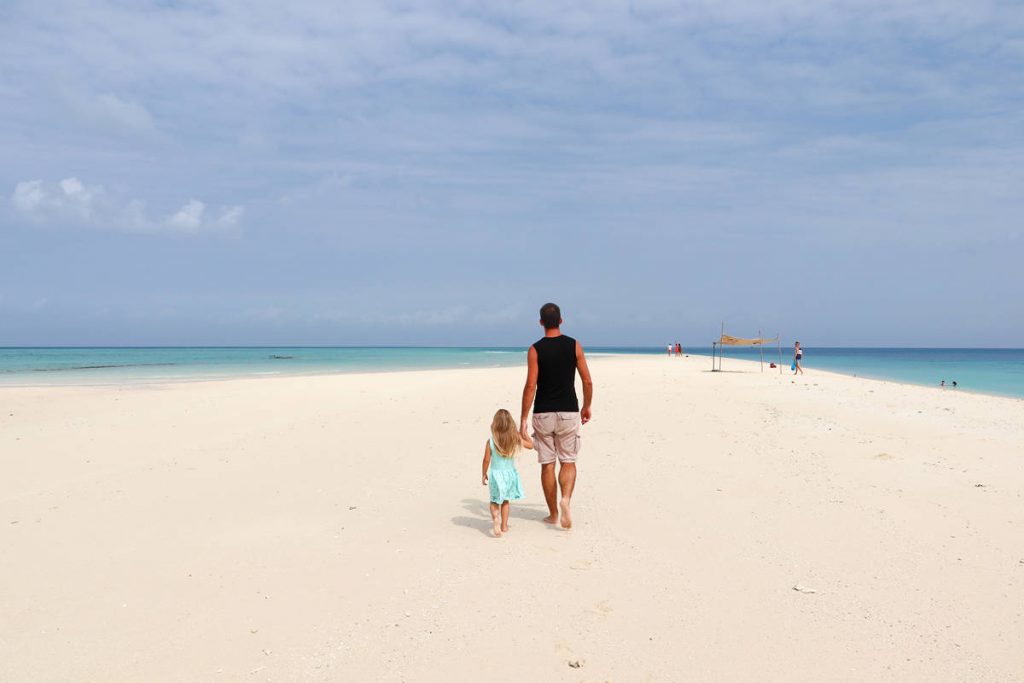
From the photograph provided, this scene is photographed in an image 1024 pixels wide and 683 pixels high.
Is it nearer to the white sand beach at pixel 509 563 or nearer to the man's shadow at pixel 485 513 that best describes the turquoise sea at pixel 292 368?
the white sand beach at pixel 509 563

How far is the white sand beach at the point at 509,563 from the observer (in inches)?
154

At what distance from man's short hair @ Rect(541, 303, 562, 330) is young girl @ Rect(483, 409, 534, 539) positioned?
36.4 inches

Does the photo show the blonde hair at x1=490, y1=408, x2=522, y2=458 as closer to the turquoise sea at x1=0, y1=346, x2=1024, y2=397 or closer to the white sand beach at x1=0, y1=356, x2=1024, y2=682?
the white sand beach at x1=0, y1=356, x2=1024, y2=682

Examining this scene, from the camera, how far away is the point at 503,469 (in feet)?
20.7

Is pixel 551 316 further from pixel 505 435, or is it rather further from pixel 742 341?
pixel 742 341

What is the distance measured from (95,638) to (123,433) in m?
9.26

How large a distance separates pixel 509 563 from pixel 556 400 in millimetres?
1605

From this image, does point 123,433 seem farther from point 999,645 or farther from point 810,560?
point 999,645

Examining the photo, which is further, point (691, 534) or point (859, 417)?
point (859, 417)

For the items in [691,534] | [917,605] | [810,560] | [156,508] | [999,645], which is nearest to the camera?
[999,645]

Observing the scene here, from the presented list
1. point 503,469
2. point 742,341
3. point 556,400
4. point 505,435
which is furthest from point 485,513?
point 742,341

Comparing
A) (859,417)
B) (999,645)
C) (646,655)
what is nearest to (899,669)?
(999,645)

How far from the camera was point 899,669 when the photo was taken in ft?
12.3

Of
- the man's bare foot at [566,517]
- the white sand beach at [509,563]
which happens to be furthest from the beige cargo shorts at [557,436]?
the white sand beach at [509,563]
